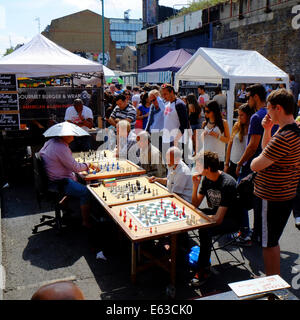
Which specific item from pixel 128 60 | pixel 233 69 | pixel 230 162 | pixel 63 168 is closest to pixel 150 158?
pixel 230 162

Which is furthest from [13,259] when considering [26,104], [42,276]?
[26,104]

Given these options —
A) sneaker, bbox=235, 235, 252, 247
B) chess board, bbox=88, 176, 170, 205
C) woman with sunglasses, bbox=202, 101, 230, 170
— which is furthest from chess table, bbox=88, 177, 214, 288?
woman with sunglasses, bbox=202, 101, 230, 170

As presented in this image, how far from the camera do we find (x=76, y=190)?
4.56 meters

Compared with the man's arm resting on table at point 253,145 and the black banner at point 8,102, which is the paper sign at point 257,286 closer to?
the man's arm resting on table at point 253,145

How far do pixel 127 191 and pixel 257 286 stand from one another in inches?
97.5

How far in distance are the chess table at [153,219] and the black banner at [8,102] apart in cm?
418

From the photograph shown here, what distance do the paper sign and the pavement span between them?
3.45ft

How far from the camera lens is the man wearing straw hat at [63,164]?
454 cm

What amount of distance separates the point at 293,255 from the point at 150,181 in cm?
201

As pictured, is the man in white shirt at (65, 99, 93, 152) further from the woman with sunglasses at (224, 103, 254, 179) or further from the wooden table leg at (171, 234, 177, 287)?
the wooden table leg at (171, 234, 177, 287)

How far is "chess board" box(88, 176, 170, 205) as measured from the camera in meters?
3.89

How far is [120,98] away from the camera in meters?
7.09

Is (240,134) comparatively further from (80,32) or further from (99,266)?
(80,32)

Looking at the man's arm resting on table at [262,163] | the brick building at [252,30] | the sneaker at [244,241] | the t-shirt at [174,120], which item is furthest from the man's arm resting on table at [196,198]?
the brick building at [252,30]
